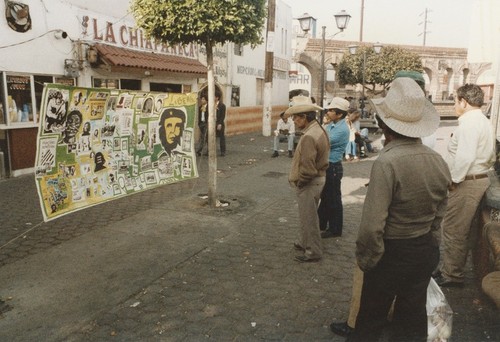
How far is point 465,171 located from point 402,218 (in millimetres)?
1830

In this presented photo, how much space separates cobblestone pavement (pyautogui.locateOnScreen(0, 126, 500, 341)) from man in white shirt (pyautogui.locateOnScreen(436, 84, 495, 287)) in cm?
36

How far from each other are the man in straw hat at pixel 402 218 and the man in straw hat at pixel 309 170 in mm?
1984

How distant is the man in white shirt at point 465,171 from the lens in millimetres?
3797

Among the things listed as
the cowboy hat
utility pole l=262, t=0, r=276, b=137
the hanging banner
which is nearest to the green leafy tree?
the hanging banner

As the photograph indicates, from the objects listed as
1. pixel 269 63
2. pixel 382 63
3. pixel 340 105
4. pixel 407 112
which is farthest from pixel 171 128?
pixel 382 63

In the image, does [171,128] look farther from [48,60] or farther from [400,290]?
[48,60]

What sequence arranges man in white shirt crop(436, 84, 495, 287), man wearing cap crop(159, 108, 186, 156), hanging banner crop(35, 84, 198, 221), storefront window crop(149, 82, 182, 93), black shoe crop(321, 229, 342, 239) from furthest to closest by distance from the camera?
storefront window crop(149, 82, 182, 93), man wearing cap crop(159, 108, 186, 156), black shoe crop(321, 229, 342, 239), hanging banner crop(35, 84, 198, 221), man in white shirt crop(436, 84, 495, 287)

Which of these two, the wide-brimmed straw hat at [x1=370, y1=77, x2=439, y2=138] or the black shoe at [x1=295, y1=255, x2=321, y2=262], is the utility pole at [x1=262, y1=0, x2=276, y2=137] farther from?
the wide-brimmed straw hat at [x1=370, y1=77, x2=439, y2=138]

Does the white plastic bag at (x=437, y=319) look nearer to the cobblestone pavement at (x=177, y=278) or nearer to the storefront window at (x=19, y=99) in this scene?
the cobblestone pavement at (x=177, y=278)

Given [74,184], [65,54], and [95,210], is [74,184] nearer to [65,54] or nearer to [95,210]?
[95,210]

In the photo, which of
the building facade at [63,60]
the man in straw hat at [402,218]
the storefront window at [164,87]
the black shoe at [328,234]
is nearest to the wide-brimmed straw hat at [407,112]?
the man in straw hat at [402,218]

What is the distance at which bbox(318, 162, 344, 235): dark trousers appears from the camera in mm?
5516

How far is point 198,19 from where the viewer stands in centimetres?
618

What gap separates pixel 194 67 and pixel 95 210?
8.78 metres
